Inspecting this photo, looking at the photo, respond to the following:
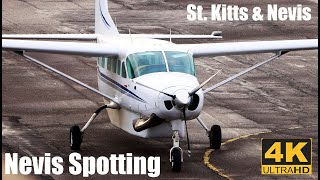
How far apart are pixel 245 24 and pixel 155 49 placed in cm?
1855

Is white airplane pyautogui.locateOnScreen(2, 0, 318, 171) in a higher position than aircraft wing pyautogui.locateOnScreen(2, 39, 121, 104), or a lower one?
lower

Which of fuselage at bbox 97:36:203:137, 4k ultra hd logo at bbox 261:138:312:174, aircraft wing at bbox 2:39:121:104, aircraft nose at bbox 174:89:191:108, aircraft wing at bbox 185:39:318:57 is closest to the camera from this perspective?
aircraft nose at bbox 174:89:191:108

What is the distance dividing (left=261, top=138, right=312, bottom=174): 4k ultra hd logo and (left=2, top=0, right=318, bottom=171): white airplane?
1.25 meters

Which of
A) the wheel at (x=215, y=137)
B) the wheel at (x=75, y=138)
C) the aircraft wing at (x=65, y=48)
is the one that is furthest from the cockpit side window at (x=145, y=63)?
the wheel at (x=215, y=137)

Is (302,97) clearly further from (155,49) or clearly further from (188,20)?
(188,20)

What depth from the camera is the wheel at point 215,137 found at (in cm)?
2881

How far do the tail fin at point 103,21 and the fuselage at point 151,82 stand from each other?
1.57 metres

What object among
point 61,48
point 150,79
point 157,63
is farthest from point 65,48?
point 150,79

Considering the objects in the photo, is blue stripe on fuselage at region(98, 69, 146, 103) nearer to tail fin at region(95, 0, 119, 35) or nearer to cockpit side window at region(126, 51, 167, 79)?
cockpit side window at region(126, 51, 167, 79)

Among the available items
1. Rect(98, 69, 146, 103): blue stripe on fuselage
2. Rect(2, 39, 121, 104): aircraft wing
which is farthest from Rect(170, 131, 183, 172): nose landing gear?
Rect(2, 39, 121, 104): aircraft wing

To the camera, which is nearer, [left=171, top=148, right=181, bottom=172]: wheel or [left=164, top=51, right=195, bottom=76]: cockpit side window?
[left=171, top=148, right=181, bottom=172]: wheel

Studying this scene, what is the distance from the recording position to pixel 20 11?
48094mm

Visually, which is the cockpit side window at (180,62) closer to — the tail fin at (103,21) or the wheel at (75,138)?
the wheel at (75,138)

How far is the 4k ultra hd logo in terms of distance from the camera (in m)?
27.3
